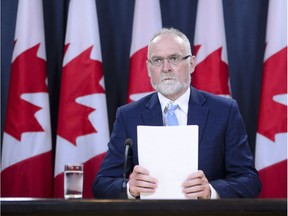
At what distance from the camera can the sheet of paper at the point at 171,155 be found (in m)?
2.36

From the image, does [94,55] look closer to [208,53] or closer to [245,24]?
[208,53]

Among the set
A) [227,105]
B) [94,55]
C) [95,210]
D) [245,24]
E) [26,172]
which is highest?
[245,24]

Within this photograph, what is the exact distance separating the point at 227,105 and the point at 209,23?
43.0 inches

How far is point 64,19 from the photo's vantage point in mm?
4320

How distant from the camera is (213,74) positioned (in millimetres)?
3938

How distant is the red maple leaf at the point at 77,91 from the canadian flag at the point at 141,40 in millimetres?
214

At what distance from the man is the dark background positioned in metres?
1.16

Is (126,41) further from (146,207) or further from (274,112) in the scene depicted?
(146,207)

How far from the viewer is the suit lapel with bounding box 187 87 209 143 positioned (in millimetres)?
2978

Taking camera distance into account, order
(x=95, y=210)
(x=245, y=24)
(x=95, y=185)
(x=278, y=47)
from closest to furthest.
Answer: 1. (x=95, y=210)
2. (x=95, y=185)
3. (x=278, y=47)
4. (x=245, y=24)

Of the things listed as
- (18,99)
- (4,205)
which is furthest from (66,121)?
(4,205)

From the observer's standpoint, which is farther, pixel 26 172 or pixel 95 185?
pixel 26 172

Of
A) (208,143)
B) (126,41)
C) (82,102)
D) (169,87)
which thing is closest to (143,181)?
(208,143)

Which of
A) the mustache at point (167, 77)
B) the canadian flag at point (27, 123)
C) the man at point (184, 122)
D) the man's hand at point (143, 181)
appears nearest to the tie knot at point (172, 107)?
the man at point (184, 122)
